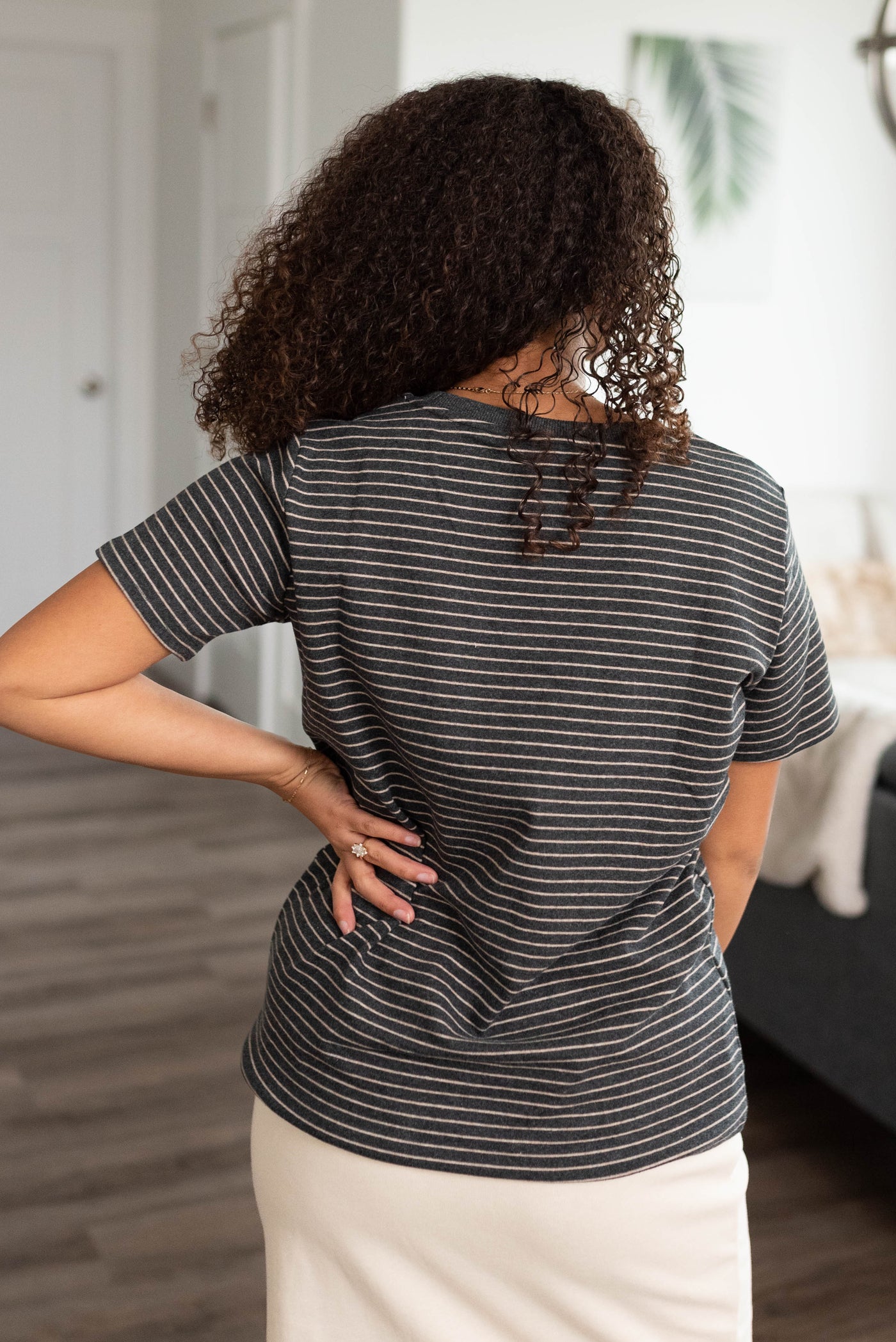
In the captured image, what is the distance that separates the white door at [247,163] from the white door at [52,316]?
74 centimetres

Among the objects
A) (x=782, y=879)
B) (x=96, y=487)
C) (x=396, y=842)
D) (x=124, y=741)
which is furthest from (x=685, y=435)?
(x=96, y=487)

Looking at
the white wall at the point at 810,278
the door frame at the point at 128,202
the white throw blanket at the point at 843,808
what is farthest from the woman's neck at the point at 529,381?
the door frame at the point at 128,202

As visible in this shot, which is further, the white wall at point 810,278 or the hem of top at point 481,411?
the white wall at point 810,278

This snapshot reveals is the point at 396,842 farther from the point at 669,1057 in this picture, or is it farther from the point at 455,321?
the point at 455,321

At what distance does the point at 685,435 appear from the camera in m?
0.89

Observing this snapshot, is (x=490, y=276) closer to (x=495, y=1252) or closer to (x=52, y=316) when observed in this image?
(x=495, y=1252)

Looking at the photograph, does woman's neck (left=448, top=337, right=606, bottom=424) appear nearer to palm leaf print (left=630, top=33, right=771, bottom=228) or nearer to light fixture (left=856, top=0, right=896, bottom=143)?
light fixture (left=856, top=0, right=896, bottom=143)

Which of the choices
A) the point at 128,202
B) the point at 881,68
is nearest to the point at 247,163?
the point at 128,202

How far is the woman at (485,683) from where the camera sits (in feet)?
2.78

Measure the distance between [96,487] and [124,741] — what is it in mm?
4749

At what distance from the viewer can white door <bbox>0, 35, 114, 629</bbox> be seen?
5145mm

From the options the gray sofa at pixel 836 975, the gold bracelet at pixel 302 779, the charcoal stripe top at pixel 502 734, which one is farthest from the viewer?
the gray sofa at pixel 836 975

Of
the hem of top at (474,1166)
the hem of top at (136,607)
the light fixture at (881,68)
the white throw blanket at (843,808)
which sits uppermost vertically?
the light fixture at (881,68)

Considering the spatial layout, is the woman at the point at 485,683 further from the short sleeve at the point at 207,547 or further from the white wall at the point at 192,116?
the white wall at the point at 192,116
